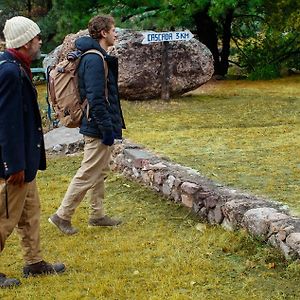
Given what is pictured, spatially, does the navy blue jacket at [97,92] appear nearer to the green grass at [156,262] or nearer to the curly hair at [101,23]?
the curly hair at [101,23]

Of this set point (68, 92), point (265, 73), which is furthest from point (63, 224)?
point (265, 73)

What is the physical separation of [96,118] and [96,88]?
8.3 inches

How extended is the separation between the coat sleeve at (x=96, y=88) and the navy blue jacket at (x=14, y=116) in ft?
2.84

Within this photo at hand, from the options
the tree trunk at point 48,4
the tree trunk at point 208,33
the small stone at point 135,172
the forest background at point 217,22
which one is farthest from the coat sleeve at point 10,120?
the tree trunk at point 48,4

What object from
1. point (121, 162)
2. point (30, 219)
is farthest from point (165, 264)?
point (121, 162)

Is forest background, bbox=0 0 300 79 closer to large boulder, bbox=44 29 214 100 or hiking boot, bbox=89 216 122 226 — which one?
large boulder, bbox=44 29 214 100

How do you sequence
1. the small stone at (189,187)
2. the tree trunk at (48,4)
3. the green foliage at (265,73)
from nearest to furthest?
the small stone at (189,187) < the green foliage at (265,73) < the tree trunk at (48,4)

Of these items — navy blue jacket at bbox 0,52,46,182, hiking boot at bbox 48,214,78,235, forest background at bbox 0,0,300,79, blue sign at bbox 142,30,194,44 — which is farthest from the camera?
forest background at bbox 0,0,300,79

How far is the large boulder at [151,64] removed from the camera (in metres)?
11.4

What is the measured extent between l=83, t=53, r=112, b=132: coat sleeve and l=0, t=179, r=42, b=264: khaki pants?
83cm

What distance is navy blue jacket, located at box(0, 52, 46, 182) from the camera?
3.80 meters

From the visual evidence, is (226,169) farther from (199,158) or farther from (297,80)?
(297,80)

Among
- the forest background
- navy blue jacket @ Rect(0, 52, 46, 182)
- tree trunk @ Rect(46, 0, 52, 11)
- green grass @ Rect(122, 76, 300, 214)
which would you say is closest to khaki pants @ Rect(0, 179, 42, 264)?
navy blue jacket @ Rect(0, 52, 46, 182)

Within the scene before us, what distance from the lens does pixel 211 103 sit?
38.7ft
